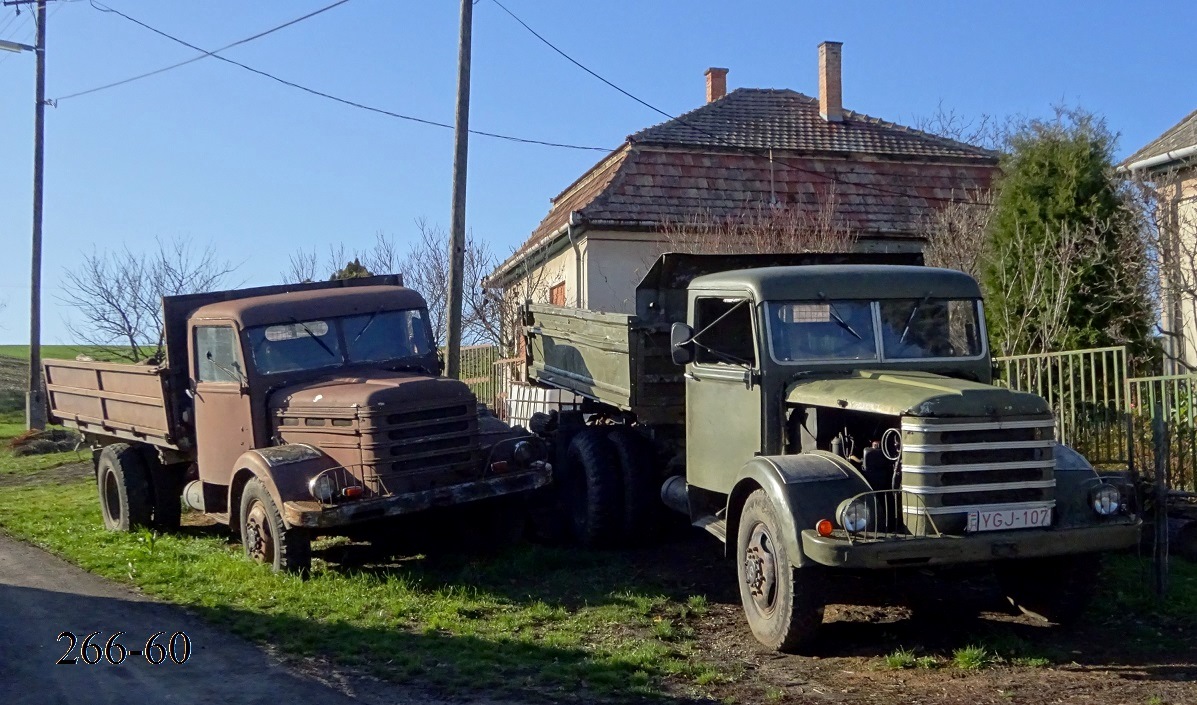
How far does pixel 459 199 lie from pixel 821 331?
631 centimetres

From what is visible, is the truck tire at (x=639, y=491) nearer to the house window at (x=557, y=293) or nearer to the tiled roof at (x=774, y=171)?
the tiled roof at (x=774, y=171)

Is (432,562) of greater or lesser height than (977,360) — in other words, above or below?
below

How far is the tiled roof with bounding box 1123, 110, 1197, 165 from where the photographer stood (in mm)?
14164

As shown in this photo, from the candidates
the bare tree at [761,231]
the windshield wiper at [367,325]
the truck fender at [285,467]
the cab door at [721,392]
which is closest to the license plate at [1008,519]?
the cab door at [721,392]

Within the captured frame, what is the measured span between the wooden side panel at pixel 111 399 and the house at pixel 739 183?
7.68 m

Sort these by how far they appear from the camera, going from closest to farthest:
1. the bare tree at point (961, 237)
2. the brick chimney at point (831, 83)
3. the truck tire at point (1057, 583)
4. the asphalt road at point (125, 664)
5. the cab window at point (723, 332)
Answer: the asphalt road at point (125, 664)
the truck tire at point (1057, 583)
the cab window at point (723, 332)
the bare tree at point (961, 237)
the brick chimney at point (831, 83)

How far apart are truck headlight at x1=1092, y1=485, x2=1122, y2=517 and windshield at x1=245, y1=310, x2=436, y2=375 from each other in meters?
5.95

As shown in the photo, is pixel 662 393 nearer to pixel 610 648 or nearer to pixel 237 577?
pixel 610 648

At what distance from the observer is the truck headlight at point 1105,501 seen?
657 cm

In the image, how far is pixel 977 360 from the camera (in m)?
7.84

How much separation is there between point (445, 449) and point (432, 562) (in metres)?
1.12

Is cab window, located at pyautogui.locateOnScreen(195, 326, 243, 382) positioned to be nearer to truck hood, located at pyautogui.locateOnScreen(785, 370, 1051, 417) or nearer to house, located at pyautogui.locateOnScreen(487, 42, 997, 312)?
truck hood, located at pyautogui.locateOnScreen(785, 370, 1051, 417)

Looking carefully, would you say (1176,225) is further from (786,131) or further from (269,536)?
(786,131)

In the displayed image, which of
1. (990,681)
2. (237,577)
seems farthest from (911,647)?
(237,577)
